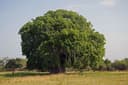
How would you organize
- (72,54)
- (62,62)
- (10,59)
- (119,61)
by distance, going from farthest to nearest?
(10,59), (119,61), (62,62), (72,54)

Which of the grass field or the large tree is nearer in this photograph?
the grass field

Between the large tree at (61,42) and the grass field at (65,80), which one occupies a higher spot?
the large tree at (61,42)

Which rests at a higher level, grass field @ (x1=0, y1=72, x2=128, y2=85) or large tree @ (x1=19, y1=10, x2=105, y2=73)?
large tree @ (x1=19, y1=10, x2=105, y2=73)

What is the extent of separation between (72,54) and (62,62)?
3935mm

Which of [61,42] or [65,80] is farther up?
[61,42]

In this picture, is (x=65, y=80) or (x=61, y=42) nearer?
(x=65, y=80)

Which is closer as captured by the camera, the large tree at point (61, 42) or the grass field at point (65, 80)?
the grass field at point (65, 80)

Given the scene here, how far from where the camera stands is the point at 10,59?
105 meters

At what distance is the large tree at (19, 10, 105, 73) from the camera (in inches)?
1919

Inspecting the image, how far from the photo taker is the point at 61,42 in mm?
48031

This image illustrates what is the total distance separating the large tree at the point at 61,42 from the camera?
48.8m

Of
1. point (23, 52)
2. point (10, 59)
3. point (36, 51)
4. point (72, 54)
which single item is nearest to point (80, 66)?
point (72, 54)

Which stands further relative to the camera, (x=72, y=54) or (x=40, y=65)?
(x=40, y=65)

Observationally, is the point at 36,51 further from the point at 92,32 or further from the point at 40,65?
the point at 92,32
